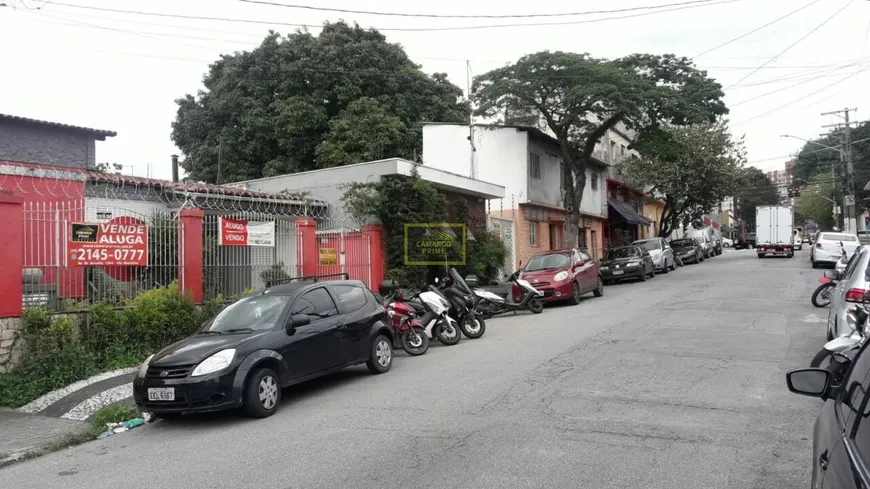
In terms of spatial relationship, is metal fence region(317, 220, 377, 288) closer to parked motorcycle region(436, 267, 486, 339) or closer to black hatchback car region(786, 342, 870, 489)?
parked motorcycle region(436, 267, 486, 339)

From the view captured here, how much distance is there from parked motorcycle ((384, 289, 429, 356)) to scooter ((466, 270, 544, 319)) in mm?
2711

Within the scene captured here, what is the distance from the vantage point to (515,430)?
6.20 metres

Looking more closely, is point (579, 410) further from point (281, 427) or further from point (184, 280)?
point (184, 280)

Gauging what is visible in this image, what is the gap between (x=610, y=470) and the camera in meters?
5.05

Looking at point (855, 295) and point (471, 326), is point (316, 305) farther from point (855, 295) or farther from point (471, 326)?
point (855, 295)

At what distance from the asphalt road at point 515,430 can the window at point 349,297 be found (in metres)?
1.05

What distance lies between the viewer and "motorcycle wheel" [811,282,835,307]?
1483 cm

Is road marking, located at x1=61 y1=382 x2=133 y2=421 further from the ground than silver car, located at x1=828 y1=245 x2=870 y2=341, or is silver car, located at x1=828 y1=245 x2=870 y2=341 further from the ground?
silver car, located at x1=828 y1=245 x2=870 y2=341

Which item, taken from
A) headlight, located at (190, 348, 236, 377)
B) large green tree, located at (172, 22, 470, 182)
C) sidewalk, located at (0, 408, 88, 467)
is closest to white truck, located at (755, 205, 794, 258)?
large green tree, located at (172, 22, 470, 182)

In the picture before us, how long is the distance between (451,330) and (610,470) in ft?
24.3

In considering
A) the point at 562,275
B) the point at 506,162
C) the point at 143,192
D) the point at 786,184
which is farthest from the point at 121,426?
the point at 786,184

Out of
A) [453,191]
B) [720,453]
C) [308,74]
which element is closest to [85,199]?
[453,191]

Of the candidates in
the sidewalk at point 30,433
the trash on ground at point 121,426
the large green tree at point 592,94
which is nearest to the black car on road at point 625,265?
the large green tree at point 592,94

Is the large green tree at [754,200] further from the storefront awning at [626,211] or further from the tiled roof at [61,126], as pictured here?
the tiled roof at [61,126]
